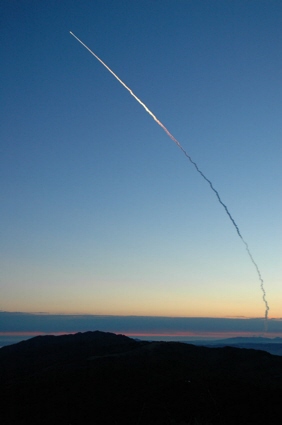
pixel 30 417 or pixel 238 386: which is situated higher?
pixel 238 386

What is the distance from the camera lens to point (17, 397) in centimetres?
3803

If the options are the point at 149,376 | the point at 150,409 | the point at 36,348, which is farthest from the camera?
the point at 36,348

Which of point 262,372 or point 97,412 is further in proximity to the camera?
point 262,372

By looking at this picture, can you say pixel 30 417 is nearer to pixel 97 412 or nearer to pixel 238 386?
pixel 97 412

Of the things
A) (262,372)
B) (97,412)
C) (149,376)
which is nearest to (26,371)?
(149,376)

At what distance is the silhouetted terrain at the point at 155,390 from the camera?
31.5 m

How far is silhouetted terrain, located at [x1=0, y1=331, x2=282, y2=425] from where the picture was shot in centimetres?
3145

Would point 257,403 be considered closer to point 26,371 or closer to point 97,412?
point 97,412

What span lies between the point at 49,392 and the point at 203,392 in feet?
46.6

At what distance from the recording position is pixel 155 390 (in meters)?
36.3

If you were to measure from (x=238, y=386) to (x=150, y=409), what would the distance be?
31.8 feet

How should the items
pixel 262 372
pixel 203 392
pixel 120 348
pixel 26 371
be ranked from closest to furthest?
pixel 203 392 → pixel 262 372 → pixel 26 371 → pixel 120 348

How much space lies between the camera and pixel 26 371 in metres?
55.6

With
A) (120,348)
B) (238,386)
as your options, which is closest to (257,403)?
(238,386)
